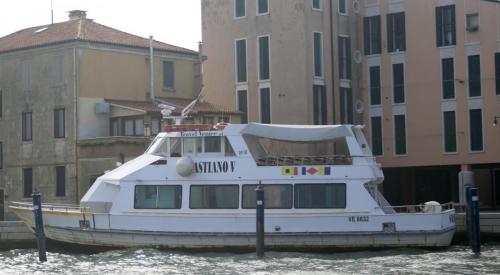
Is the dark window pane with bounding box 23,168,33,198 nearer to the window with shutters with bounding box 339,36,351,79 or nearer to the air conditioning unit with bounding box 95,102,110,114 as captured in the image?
the air conditioning unit with bounding box 95,102,110,114

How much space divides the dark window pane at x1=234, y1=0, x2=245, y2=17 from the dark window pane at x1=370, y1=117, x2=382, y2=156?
8.33 m

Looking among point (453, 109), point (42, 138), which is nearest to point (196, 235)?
point (42, 138)

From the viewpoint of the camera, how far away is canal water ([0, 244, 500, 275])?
87.5 feet

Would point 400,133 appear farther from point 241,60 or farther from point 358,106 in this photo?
point 241,60

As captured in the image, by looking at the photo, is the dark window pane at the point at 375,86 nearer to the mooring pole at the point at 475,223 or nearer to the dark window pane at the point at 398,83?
the dark window pane at the point at 398,83

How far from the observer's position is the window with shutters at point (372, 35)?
171 ft

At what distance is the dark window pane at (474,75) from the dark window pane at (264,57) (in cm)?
955

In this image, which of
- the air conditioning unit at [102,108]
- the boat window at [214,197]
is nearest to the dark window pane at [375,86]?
the air conditioning unit at [102,108]

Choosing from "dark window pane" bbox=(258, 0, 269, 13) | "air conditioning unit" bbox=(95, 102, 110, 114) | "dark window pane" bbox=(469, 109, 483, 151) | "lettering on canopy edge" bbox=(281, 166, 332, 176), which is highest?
"dark window pane" bbox=(258, 0, 269, 13)

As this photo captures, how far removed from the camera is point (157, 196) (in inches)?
1232

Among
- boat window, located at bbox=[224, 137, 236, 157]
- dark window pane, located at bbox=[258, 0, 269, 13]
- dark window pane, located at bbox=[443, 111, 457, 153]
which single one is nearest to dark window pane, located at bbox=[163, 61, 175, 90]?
dark window pane, located at bbox=[258, 0, 269, 13]

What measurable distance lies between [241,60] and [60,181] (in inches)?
451

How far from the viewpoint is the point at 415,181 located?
175 ft

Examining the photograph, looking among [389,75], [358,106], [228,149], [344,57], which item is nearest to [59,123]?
[344,57]
